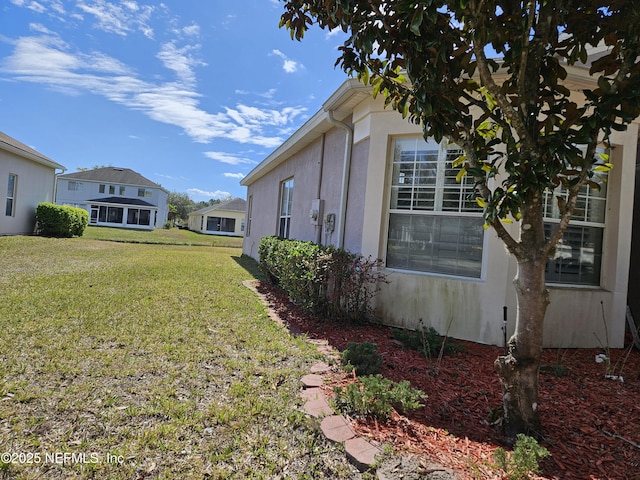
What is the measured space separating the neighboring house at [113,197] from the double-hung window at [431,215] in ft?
134

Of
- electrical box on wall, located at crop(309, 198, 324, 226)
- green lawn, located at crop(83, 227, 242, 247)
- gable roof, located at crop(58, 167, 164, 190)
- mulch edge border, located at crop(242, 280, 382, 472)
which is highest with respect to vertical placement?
gable roof, located at crop(58, 167, 164, 190)

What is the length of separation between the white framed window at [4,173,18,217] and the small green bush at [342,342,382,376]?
1859 centimetres

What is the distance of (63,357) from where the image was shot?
346cm

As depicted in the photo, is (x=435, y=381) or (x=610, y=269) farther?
(x=610, y=269)

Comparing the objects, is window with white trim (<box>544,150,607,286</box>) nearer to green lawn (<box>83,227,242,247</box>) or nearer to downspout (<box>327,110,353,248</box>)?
downspout (<box>327,110,353,248</box>)

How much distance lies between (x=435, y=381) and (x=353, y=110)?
4.65 meters

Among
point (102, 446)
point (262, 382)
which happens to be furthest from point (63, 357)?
point (262, 382)

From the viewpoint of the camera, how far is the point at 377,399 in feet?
8.48

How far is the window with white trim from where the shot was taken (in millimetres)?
5059

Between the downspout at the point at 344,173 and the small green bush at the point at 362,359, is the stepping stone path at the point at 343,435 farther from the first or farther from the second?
the downspout at the point at 344,173

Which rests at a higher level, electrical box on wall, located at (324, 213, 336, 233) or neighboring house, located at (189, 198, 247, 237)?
neighboring house, located at (189, 198, 247, 237)

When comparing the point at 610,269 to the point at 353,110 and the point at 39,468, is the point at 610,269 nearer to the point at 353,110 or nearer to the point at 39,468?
the point at 353,110

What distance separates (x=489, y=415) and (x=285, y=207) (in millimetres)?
9261

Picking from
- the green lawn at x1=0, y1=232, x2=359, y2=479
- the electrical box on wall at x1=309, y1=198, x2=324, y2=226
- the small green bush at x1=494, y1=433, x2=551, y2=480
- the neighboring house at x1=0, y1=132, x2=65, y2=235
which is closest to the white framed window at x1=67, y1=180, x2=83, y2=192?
the neighboring house at x1=0, y1=132, x2=65, y2=235
